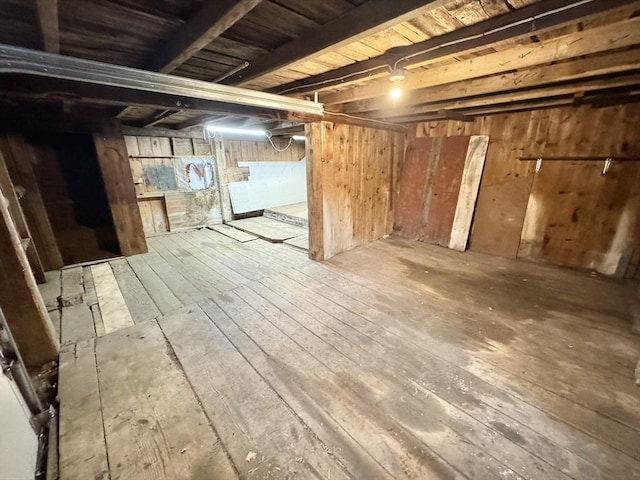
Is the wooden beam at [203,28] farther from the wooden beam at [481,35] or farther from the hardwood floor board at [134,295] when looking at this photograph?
the hardwood floor board at [134,295]

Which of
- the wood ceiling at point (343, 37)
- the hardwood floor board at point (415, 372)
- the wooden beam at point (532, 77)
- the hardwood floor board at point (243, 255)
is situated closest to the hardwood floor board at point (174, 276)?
the hardwood floor board at point (243, 255)

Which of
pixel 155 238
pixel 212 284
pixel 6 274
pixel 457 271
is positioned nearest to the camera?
pixel 6 274

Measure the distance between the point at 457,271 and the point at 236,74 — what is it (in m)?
3.25

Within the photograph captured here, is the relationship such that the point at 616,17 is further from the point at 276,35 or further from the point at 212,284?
the point at 212,284

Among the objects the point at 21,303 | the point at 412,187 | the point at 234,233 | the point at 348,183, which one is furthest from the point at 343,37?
the point at 234,233

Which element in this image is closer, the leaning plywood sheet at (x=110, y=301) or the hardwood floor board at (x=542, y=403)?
the hardwood floor board at (x=542, y=403)

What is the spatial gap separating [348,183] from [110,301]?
3166 mm

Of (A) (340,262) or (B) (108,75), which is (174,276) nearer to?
(A) (340,262)

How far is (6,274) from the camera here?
5.22 feet

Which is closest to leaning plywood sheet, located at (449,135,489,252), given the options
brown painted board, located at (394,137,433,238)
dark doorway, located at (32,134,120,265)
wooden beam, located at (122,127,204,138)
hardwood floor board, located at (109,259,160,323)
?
brown painted board, located at (394,137,433,238)

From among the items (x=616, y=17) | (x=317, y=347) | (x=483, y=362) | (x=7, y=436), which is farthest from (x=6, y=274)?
(x=616, y=17)

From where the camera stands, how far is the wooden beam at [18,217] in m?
2.62

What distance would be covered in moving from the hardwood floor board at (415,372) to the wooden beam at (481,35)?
1.98 meters

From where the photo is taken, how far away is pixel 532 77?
1.97 m
